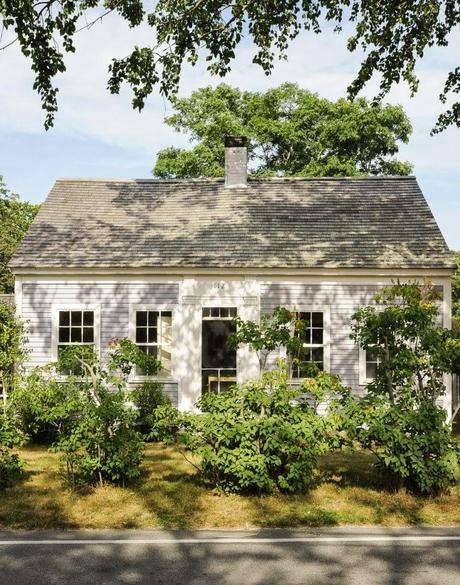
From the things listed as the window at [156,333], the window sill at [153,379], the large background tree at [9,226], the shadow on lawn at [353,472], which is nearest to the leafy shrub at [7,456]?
the shadow on lawn at [353,472]

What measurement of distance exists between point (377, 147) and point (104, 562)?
29055 millimetres

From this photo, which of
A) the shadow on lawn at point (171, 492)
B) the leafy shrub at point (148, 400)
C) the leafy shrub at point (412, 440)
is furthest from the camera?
the leafy shrub at point (148, 400)

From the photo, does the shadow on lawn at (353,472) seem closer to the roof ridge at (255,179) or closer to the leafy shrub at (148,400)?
the leafy shrub at (148,400)

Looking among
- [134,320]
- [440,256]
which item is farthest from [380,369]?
[134,320]

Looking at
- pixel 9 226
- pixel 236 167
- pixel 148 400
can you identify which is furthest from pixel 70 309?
pixel 9 226

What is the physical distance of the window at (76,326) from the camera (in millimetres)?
15398

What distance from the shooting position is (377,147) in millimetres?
32281

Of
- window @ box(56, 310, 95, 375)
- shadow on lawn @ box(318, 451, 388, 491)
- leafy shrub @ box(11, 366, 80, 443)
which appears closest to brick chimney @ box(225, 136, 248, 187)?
window @ box(56, 310, 95, 375)

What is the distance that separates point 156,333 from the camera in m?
15.5

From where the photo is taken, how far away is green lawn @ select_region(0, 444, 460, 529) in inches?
316

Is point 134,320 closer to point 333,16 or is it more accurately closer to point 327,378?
point 327,378

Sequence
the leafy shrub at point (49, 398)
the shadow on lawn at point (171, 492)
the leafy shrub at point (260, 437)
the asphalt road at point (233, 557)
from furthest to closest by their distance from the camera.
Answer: the leafy shrub at point (49, 398)
the leafy shrub at point (260, 437)
the shadow on lawn at point (171, 492)
the asphalt road at point (233, 557)

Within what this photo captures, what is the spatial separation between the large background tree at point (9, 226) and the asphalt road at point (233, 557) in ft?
71.4

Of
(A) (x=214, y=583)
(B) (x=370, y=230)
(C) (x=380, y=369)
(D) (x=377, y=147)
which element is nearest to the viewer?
(A) (x=214, y=583)
